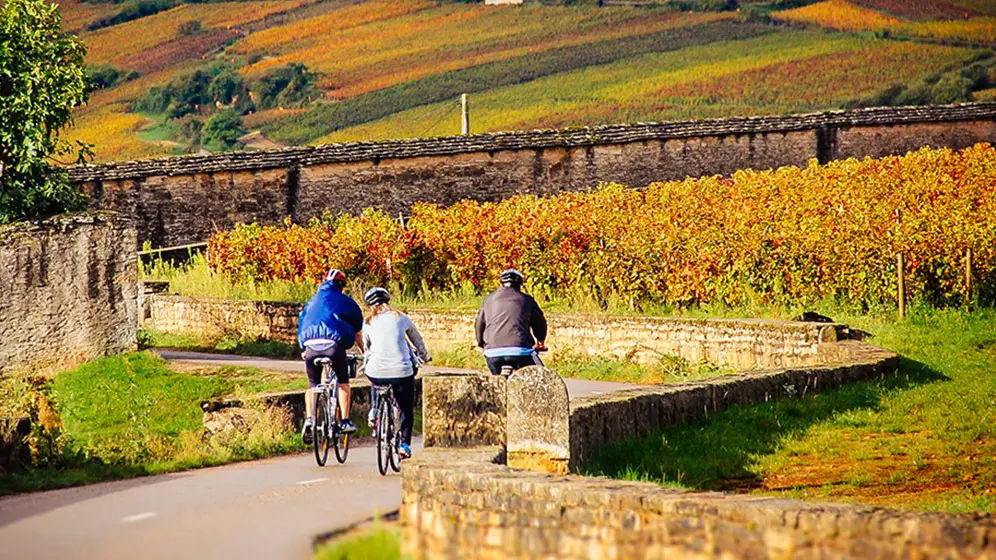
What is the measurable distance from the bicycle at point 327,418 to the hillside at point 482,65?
213 ft

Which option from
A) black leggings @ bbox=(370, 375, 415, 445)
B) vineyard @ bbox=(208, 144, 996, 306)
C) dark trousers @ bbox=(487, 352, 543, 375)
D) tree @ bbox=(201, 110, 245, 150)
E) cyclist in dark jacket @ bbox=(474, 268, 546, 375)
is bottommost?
black leggings @ bbox=(370, 375, 415, 445)

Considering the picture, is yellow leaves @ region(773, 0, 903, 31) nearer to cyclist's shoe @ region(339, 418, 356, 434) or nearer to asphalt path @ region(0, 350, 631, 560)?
cyclist's shoe @ region(339, 418, 356, 434)

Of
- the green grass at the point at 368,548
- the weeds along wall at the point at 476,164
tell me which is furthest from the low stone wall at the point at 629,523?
the weeds along wall at the point at 476,164

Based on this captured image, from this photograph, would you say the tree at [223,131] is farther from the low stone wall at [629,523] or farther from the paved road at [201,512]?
the low stone wall at [629,523]

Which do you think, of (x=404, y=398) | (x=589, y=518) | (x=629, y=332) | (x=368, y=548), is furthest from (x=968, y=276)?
(x=368, y=548)

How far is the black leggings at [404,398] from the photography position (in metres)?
17.1

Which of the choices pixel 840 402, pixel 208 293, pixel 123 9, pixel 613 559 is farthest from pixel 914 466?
pixel 123 9

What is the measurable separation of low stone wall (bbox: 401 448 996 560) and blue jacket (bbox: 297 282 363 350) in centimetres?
523

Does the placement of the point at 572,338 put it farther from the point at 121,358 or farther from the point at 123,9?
the point at 123,9

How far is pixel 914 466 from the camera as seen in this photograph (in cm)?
1792

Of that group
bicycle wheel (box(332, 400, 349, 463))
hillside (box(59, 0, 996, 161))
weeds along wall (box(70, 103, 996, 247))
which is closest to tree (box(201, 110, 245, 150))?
hillside (box(59, 0, 996, 161))

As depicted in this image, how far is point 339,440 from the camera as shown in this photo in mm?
18234

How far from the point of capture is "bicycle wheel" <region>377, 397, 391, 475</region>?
1675 cm

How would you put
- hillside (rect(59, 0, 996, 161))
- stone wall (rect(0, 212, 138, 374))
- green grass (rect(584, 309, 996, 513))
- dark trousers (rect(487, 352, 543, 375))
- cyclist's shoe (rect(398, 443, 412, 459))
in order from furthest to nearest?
1. hillside (rect(59, 0, 996, 161))
2. stone wall (rect(0, 212, 138, 374))
3. dark trousers (rect(487, 352, 543, 375))
4. cyclist's shoe (rect(398, 443, 412, 459))
5. green grass (rect(584, 309, 996, 513))
